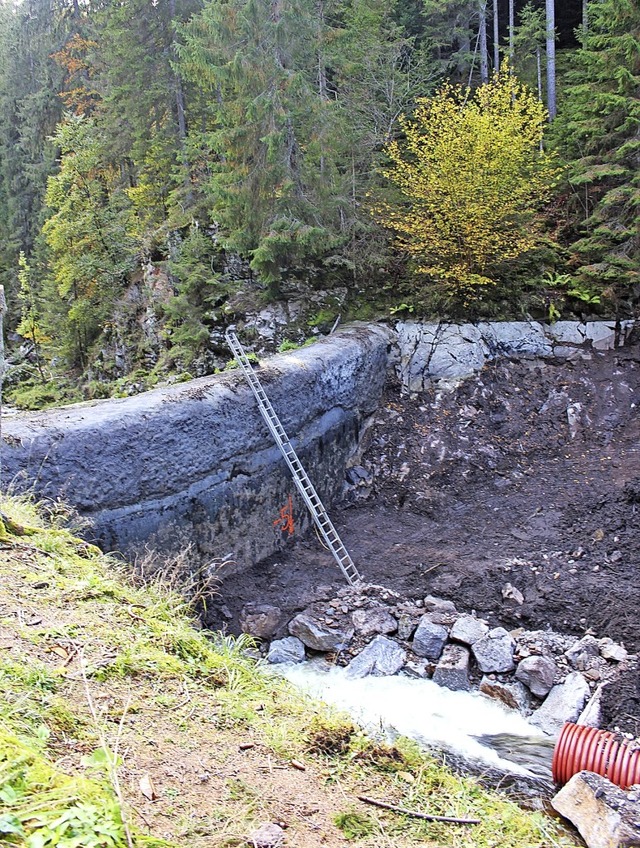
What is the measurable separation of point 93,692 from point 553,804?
3.60 m

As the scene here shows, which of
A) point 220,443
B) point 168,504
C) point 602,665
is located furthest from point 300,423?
point 602,665

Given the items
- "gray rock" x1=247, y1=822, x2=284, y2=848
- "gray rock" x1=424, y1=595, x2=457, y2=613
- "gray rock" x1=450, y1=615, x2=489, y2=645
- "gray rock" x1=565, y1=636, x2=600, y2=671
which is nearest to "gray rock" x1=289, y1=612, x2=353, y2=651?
"gray rock" x1=424, y1=595, x2=457, y2=613

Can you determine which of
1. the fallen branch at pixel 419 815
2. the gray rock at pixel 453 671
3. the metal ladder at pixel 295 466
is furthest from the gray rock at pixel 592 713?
the metal ladder at pixel 295 466

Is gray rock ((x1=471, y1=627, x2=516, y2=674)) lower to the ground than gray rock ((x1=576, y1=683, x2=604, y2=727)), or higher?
lower

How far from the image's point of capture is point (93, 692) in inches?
149

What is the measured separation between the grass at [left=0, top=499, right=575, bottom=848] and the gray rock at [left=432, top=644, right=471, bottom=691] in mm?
3250

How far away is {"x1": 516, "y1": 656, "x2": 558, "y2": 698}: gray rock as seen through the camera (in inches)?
289

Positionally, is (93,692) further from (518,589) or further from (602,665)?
(518,589)

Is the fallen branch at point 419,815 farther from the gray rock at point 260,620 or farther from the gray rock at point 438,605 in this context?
the gray rock at point 438,605

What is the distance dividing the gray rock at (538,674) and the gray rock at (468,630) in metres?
0.73

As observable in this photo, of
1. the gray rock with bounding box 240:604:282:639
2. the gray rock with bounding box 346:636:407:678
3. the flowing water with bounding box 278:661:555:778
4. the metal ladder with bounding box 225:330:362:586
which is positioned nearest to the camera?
the flowing water with bounding box 278:661:555:778

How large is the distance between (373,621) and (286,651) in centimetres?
138

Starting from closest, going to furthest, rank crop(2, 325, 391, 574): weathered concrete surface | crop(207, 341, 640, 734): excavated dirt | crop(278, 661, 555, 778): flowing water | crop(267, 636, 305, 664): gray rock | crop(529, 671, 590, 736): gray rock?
1. crop(278, 661, 555, 778): flowing water
2. crop(529, 671, 590, 736): gray rock
3. crop(2, 325, 391, 574): weathered concrete surface
4. crop(267, 636, 305, 664): gray rock
5. crop(207, 341, 640, 734): excavated dirt

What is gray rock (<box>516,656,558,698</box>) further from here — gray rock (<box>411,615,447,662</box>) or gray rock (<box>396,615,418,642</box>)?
gray rock (<box>396,615,418,642</box>)
